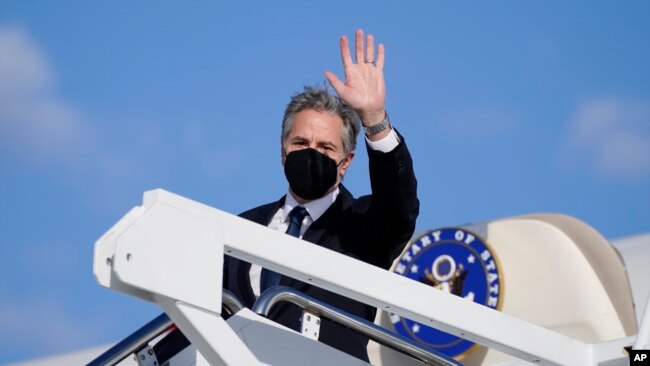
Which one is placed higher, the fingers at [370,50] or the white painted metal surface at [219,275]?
the fingers at [370,50]

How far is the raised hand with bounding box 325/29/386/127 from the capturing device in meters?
4.73

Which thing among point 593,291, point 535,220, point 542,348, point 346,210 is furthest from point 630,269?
point 542,348

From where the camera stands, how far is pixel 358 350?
4.58 meters

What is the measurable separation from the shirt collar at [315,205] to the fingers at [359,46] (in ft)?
2.22

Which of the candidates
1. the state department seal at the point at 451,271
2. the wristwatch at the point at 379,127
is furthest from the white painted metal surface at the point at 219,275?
the state department seal at the point at 451,271

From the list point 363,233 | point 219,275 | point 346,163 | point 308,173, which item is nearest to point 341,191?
point 346,163

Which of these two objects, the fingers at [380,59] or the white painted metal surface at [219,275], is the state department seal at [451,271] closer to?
the fingers at [380,59]

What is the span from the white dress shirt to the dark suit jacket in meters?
0.03

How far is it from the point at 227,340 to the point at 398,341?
35.9 inches

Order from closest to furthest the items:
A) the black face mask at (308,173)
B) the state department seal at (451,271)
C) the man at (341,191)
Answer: the man at (341,191) → the black face mask at (308,173) → the state department seal at (451,271)

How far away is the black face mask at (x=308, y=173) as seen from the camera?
5094 mm

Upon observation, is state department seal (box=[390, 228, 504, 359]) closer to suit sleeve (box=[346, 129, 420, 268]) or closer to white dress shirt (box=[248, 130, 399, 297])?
white dress shirt (box=[248, 130, 399, 297])

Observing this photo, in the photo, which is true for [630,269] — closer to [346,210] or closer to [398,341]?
[346,210]

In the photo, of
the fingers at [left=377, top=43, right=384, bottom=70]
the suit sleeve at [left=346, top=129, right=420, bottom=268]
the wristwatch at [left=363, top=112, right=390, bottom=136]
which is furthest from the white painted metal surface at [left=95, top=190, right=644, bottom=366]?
the fingers at [left=377, top=43, right=384, bottom=70]
